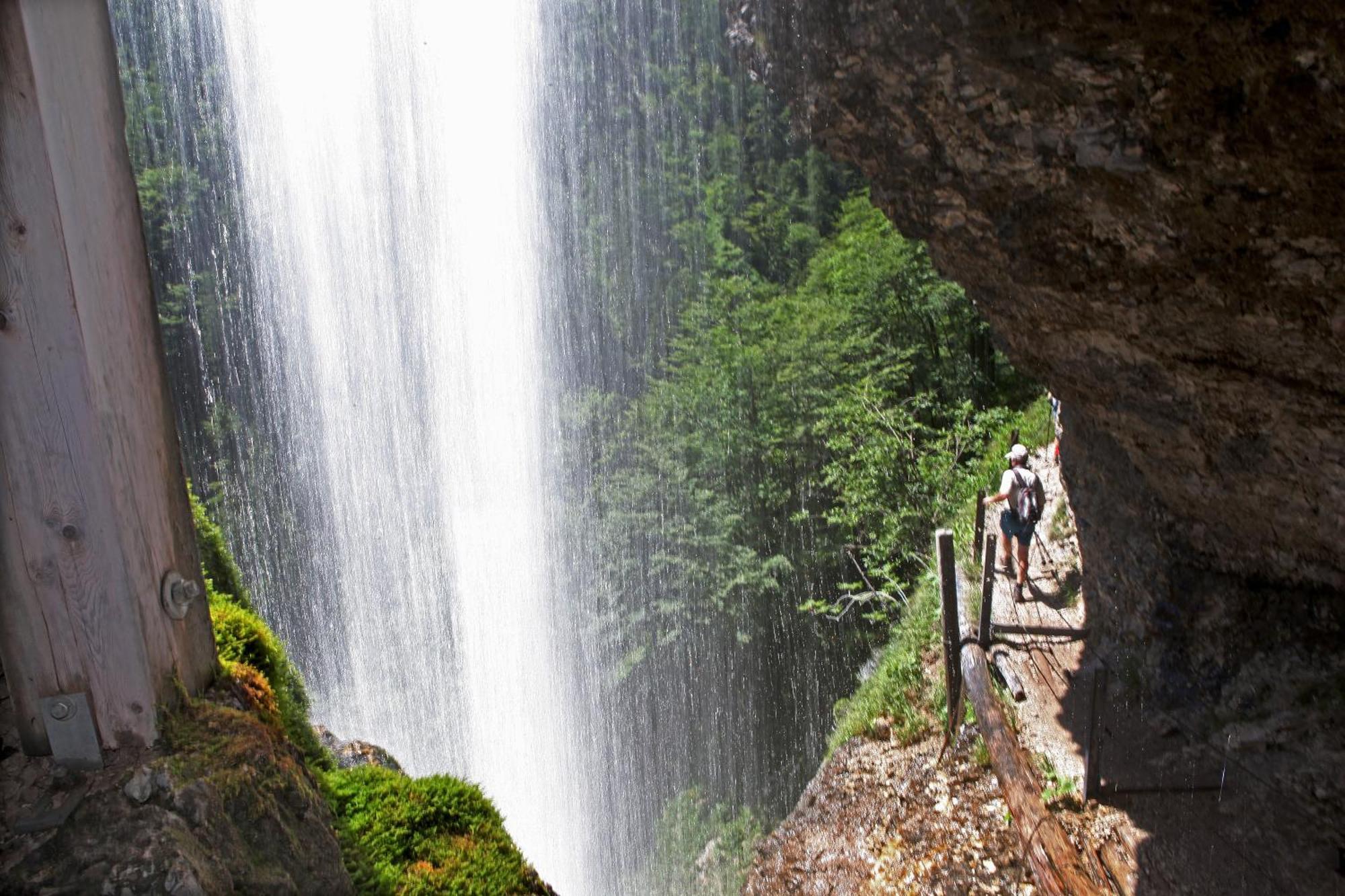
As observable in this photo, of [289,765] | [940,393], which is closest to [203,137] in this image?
[940,393]

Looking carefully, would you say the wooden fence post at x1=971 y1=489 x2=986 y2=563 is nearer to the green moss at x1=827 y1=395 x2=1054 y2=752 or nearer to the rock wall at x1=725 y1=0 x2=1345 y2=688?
the green moss at x1=827 y1=395 x2=1054 y2=752

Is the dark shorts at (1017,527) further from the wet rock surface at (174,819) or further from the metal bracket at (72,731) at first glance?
the metal bracket at (72,731)

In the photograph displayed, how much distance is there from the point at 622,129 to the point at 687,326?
25.9 feet

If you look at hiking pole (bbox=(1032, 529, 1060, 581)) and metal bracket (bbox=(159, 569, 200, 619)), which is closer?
metal bracket (bbox=(159, 569, 200, 619))

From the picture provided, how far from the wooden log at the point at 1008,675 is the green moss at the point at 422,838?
4.66 m

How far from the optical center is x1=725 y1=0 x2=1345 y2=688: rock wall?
3.92 m

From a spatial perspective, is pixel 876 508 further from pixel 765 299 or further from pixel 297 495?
pixel 297 495

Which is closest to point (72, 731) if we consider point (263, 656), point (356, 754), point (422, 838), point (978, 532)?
point (422, 838)

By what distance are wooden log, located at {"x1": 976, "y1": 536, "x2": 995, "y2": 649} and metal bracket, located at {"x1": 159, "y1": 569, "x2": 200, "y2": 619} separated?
5944mm

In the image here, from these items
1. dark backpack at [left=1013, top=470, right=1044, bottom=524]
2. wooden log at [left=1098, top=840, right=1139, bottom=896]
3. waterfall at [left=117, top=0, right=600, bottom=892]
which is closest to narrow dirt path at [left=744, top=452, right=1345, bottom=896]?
wooden log at [left=1098, top=840, right=1139, bottom=896]

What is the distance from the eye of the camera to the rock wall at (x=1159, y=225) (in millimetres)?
3920

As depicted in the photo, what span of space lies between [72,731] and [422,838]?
159 cm

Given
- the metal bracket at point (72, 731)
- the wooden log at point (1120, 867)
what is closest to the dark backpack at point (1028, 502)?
the wooden log at point (1120, 867)

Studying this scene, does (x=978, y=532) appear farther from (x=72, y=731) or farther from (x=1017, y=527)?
(x=72, y=731)
